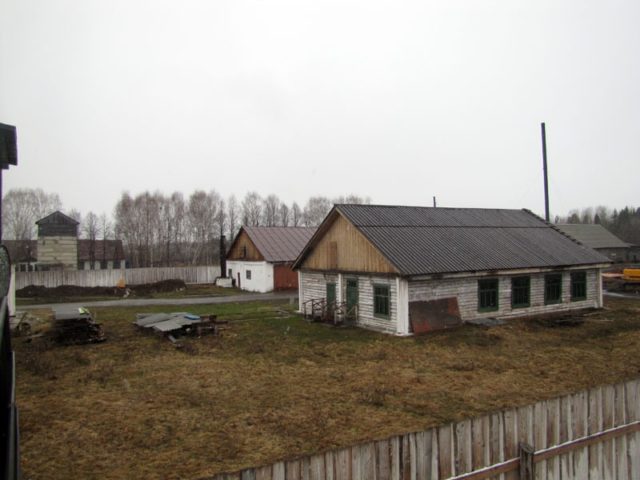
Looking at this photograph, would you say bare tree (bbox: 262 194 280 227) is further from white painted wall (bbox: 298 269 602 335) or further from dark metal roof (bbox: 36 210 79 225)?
white painted wall (bbox: 298 269 602 335)

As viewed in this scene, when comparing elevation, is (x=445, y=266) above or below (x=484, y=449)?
above

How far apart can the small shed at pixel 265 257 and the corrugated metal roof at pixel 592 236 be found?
37822 mm

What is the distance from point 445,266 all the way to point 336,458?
16514 millimetres

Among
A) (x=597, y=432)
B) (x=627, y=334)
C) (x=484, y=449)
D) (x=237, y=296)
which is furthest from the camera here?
(x=237, y=296)

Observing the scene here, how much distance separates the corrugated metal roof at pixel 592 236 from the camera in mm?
61344

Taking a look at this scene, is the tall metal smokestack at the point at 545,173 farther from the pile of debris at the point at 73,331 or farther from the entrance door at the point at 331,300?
the pile of debris at the point at 73,331

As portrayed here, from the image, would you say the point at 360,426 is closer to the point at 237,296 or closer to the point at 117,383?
the point at 117,383

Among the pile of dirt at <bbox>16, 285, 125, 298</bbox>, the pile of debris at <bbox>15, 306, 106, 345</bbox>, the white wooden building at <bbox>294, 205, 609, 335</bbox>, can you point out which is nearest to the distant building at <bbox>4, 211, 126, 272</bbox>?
the pile of dirt at <bbox>16, 285, 125, 298</bbox>

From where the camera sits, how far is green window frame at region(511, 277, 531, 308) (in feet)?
72.8

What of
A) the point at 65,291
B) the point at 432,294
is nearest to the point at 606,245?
the point at 432,294

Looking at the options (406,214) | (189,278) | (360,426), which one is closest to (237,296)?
(189,278)

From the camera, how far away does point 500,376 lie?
41.4ft

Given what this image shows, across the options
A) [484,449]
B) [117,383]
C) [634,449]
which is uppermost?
[484,449]

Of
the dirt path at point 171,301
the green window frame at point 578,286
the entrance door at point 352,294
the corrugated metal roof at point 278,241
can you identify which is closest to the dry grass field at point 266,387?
the entrance door at point 352,294
